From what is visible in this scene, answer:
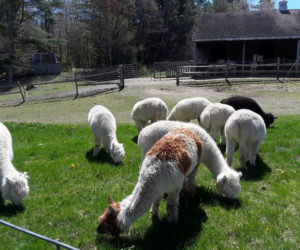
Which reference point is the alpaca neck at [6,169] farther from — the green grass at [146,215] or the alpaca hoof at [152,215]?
the alpaca hoof at [152,215]

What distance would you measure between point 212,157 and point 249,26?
2661cm

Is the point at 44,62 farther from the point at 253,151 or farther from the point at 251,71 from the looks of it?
the point at 253,151

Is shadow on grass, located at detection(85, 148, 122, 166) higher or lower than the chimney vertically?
lower

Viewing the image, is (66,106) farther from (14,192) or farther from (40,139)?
(14,192)

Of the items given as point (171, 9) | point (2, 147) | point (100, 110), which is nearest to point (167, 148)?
point (2, 147)

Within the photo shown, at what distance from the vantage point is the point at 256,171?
19.3 ft

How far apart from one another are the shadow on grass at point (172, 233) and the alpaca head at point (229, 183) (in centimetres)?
23

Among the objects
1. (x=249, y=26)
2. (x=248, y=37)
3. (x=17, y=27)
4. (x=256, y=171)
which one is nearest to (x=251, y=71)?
(x=248, y=37)

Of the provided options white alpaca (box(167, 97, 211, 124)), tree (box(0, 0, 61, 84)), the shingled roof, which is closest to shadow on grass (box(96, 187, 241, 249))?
white alpaca (box(167, 97, 211, 124))

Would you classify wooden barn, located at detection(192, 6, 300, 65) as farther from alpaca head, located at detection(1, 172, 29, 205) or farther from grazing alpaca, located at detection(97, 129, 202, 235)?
alpaca head, located at detection(1, 172, 29, 205)

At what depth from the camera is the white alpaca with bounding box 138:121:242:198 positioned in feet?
14.6

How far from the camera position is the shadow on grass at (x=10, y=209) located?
452 centimetres

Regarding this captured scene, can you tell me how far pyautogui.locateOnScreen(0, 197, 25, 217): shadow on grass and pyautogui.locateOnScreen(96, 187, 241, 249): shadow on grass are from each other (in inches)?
64.1

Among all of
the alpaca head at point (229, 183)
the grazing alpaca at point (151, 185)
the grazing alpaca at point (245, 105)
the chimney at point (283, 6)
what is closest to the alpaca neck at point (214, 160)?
the alpaca head at point (229, 183)
